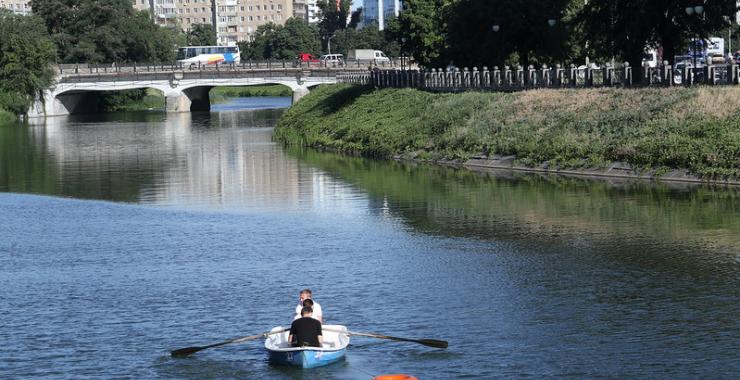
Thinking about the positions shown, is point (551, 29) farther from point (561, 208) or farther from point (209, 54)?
point (209, 54)

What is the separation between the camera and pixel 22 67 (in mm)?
114688

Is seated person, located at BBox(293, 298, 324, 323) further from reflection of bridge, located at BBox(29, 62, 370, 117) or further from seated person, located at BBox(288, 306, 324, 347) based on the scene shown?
reflection of bridge, located at BBox(29, 62, 370, 117)

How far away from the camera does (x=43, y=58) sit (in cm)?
11744

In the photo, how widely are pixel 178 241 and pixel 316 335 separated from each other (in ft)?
47.9

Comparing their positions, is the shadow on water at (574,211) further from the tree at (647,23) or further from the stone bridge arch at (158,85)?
the stone bridge arch at (158,85)

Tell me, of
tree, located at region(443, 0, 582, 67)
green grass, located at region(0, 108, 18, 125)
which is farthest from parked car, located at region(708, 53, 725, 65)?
green grass, located at region(0, 108, 18, 125)

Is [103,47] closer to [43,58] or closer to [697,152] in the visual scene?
[43,58]

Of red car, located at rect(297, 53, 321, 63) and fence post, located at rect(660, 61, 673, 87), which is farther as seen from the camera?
red car, located at rect(297, 53, 321, 63)

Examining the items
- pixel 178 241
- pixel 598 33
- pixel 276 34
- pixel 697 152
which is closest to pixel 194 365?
pixel 178 241

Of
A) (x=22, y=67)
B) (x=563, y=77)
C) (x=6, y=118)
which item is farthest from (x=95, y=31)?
(x=563, y=77)

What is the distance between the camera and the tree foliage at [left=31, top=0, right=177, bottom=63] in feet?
443

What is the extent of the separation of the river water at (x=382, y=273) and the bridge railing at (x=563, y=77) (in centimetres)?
996

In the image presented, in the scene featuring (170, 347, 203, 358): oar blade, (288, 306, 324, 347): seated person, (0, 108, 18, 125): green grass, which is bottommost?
(170, 347, 203, 358): oar blade

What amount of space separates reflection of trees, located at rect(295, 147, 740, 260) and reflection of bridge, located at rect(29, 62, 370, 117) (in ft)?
242
